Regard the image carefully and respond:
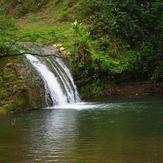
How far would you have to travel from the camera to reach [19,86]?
26344 millimetres

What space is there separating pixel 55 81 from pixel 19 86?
3.10 metres

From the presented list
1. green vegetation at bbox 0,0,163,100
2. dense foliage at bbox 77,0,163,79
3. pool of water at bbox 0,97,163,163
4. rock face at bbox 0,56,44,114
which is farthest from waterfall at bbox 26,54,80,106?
dense foliage at bbox 77,0,163,79

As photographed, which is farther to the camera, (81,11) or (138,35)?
(81,11)

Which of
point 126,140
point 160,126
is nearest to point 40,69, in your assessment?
point 160,126

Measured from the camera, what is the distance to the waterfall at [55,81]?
93.0ft

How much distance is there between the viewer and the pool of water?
1523cm

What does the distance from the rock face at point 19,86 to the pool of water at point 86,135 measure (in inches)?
30.8

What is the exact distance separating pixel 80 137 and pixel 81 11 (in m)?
21.9

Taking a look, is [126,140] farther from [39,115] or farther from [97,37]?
[97,37]

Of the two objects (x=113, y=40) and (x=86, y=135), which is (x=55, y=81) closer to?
(x=113, y=40)

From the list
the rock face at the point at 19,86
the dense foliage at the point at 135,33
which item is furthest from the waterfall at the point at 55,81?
the dense foliage at the point at 135,33

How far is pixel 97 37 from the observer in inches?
1374

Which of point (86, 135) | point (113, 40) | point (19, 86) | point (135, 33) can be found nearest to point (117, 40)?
point (113, 40)

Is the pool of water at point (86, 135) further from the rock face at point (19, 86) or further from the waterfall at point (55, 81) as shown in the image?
the waterfall at point (55, 81)
